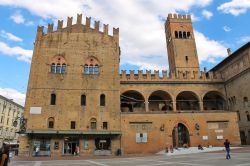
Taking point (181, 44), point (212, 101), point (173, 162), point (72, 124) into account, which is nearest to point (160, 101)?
point (212, 101)

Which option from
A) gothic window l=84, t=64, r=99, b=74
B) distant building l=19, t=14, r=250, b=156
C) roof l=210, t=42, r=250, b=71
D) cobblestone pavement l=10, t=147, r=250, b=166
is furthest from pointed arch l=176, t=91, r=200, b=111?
cobblestone pavement l=10, t=147, r=250, b=166

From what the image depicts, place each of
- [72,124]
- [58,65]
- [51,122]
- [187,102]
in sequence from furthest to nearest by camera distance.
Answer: [187,102] → [58,65] → [72,124] → [51,122]

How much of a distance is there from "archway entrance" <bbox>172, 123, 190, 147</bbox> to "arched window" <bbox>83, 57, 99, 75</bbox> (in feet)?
42.7

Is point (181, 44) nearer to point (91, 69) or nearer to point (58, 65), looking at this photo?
point (91, 69)

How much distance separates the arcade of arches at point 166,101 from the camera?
3303cm

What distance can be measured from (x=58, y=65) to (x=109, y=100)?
8.37 m

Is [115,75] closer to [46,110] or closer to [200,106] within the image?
[46,110]

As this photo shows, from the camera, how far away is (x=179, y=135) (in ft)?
99.1

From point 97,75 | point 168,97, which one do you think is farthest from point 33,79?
point 168,97

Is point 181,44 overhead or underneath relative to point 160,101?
overhead

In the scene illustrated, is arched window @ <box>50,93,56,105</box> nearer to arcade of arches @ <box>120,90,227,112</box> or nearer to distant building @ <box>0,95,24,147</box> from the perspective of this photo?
arcade of arches @ <box>120,90,227,112</box>

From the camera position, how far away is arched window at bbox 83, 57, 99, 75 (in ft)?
101

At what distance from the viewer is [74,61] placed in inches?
1215

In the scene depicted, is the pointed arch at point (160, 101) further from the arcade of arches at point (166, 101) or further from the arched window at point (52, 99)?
the arched window at point (52, 99)
